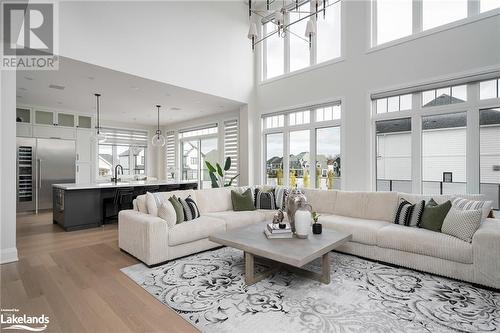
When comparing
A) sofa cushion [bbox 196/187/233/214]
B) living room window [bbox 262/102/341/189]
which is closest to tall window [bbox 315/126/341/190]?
living room window [bbox 262/102/341/189]

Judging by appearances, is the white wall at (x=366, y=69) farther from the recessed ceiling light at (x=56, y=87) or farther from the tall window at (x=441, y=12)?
the recessed ceiling light at (x=56, y=87)

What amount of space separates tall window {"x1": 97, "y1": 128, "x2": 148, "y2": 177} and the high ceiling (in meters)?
0.75

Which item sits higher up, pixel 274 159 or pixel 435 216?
pixel 274 159

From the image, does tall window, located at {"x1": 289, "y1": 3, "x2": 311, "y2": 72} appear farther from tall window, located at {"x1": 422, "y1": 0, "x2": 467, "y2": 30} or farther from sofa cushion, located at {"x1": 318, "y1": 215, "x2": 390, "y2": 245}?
sofa cushion, located at {"x1": 318, "y1": 215, "x2": 390, "y2": 245}

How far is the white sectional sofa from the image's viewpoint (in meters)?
2.62

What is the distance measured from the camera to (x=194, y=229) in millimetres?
3520

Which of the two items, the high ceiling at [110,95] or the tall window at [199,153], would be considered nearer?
the high ceiling at [110,95]

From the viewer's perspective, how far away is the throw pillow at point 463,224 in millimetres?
2758

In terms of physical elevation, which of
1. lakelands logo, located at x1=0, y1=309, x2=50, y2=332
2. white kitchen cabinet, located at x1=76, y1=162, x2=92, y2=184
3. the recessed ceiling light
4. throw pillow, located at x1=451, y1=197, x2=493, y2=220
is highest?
the recessed ceiling light

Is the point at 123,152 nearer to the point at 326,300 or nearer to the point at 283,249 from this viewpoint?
the point at 283,249

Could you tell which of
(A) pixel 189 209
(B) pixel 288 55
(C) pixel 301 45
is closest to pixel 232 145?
(B) pixel 288 55

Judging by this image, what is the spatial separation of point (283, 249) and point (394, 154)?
341 cm

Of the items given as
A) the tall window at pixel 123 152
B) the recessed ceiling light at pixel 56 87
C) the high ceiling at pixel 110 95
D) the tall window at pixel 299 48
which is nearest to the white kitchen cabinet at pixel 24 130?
the high ceiling at pixel 110 95

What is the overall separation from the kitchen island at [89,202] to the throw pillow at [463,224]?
218 inches
